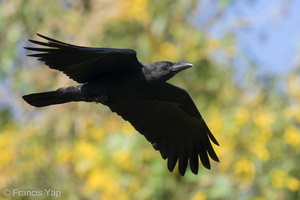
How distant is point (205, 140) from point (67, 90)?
1.52 metres

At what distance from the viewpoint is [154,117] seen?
7.24 m

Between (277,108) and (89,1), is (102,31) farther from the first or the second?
(277,108)

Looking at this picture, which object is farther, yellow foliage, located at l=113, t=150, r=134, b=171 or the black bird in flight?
yellow foliage, located at l=113, t=150, r=134, b=171

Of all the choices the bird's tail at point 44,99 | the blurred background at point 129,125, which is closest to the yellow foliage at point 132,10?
the blurred background at point 129,125

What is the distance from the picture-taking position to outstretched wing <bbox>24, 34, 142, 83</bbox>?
6031 mm

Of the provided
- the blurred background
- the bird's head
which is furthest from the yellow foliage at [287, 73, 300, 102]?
the bird's head

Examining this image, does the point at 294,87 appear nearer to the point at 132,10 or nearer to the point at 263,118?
the point at 263,118

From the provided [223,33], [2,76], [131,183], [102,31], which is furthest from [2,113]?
[223,33]

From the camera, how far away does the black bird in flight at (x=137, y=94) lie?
20.3 feet

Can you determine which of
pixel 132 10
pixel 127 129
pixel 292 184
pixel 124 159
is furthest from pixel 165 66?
pixel 132 10

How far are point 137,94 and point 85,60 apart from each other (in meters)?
0.65

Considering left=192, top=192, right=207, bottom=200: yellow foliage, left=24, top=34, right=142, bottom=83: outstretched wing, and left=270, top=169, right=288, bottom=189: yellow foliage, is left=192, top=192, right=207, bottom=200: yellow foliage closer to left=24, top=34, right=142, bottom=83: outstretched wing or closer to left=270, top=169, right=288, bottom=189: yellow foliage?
left=270, top=169, right=288, bottom=189: yellow foliage

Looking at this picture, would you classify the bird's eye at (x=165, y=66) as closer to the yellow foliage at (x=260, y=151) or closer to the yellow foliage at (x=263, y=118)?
the yellow foliage at (x=260, y=151)

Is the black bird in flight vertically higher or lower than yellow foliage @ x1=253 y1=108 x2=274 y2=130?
lower
